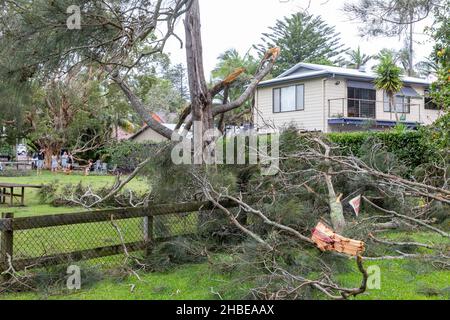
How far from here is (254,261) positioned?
17.1ft

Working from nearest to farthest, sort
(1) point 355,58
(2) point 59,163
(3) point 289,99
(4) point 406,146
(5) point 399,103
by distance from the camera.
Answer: (4) point 406,146 < (3) point 289,99 < (5) point 399,103 < (2) point 59,163 < (1) point 355,58

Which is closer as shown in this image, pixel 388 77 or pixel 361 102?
pixel 388 77

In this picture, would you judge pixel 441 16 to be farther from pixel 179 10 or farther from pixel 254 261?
pixel 254 261

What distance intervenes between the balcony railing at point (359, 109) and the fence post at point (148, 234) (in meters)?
18.1

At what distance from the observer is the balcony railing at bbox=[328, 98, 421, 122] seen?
23.3 meters

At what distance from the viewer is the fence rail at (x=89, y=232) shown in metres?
5.08

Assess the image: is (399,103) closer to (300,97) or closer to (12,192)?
(300,97)

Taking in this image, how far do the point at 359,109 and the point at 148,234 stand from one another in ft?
65.0

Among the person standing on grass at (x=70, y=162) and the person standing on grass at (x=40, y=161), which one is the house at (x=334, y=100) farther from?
the person standing on grass at (x=40, y=161)

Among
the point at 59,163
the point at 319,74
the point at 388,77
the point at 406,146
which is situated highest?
the point at 319,74

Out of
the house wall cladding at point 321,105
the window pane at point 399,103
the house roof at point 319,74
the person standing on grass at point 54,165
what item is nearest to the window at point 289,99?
the house wall cladding at point 321,105

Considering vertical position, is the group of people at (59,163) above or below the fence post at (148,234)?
above

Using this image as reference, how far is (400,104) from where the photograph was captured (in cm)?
2578

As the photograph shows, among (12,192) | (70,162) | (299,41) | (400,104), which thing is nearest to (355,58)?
(299,41)
